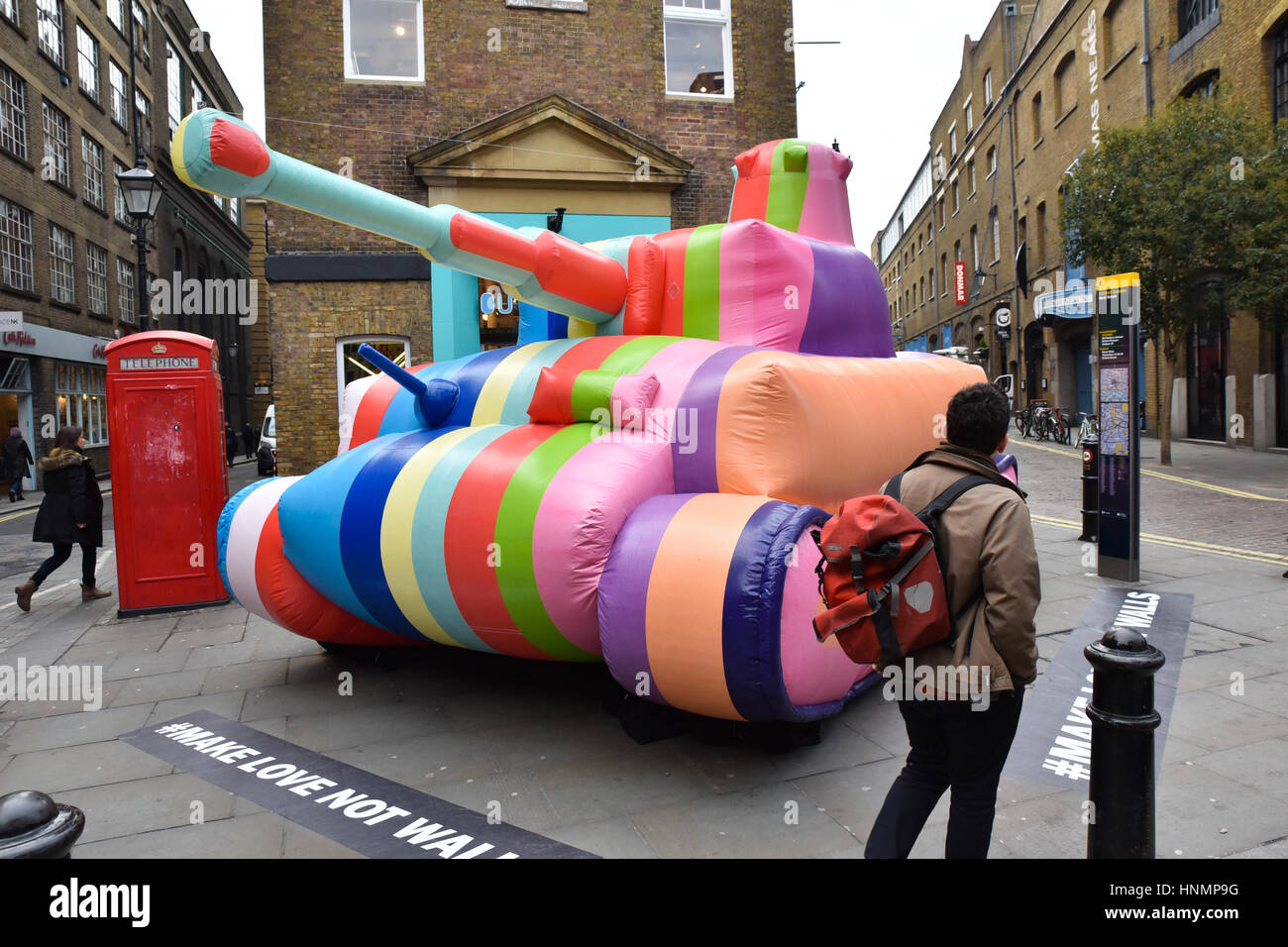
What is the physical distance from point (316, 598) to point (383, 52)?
401 inches

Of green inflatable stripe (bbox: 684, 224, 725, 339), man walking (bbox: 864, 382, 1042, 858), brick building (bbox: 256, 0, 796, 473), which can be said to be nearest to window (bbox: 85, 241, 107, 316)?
brick building (bbox: 256, 0, 796, 473)

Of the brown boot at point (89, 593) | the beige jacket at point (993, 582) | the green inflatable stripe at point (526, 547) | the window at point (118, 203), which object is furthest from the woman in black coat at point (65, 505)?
the window at point (118, 203)

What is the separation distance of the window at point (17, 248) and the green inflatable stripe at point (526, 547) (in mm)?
21917

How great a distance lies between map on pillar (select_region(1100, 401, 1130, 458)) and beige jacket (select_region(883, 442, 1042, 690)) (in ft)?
18.3

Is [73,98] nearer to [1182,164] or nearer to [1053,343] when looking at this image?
[1182,164]

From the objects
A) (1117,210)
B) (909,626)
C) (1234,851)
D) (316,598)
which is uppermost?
(1117,210)

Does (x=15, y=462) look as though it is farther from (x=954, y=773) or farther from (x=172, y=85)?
(x=954, y=773)

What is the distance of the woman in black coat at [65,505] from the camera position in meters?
7.71

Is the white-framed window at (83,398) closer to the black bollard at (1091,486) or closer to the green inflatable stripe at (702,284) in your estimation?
the green inflatable stripe at (702,284)

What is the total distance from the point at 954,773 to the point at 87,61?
3102 centimetres

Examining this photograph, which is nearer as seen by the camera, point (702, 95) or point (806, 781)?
point (806, 781)

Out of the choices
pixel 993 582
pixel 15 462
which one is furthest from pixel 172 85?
pixel 993 582

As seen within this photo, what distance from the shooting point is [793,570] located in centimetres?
344

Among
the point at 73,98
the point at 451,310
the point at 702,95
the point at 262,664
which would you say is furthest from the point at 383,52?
the point at 73,98
